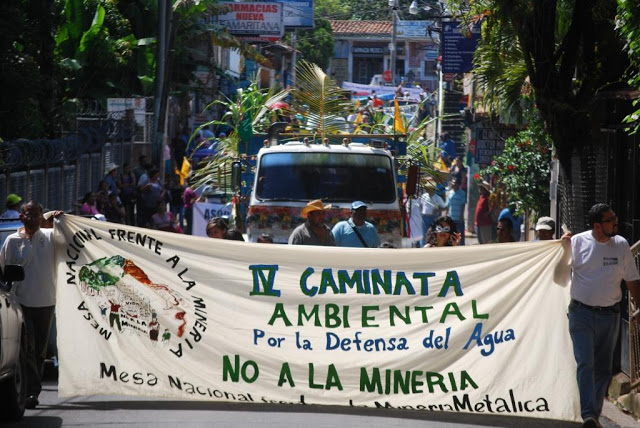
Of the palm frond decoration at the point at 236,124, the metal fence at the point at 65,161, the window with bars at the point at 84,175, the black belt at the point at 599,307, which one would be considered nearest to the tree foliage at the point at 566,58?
the black belt at the point at 599,307

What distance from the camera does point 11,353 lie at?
8.48 m

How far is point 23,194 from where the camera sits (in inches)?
777

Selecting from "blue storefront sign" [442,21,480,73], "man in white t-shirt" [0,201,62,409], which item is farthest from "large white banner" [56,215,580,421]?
"blue storefront sign" [442,21,480,73]

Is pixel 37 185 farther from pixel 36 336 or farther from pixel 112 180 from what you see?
pixel 36 336

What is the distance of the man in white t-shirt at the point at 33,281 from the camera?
930 centimetres

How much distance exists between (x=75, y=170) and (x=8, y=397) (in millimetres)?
16647

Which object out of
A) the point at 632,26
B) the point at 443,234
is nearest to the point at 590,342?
the point at 632,26

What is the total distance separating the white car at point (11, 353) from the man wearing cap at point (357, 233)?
4278 mm

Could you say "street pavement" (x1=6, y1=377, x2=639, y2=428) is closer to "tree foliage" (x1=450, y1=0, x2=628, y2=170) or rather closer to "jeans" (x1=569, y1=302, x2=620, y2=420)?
"jeans" (x1=569, y1=302, x2=620, y2=420)

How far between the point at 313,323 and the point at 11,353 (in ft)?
7.49

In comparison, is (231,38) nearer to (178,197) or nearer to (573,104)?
(178,197)

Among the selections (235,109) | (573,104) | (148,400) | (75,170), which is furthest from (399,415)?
(75,170)

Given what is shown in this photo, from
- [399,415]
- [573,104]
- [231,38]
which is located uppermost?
[231,38]

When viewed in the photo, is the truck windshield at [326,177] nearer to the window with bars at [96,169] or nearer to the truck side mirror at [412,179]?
the truck side mirror at [412,179]
